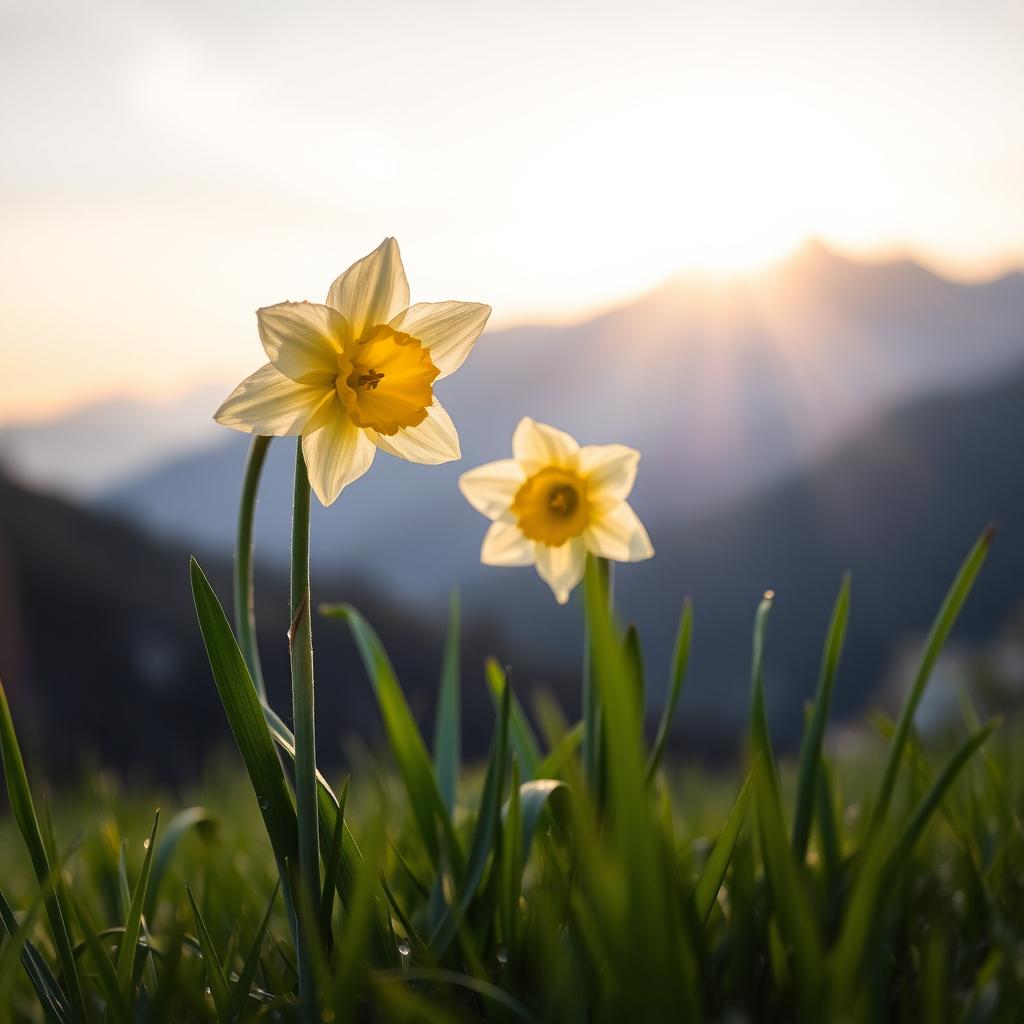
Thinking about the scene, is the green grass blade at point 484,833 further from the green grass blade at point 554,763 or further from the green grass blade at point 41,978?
the green grass blade at point 41,978

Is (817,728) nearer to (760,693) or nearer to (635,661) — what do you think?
(760,693)

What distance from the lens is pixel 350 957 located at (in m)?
0.65

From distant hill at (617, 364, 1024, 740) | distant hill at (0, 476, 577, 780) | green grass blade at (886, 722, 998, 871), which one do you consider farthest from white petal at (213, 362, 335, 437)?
distant hill at (617, 364, 1024, 740)

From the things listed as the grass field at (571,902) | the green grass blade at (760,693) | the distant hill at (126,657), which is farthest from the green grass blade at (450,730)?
the distant hill at (126,657)

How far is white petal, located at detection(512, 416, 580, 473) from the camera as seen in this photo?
4.33 ft

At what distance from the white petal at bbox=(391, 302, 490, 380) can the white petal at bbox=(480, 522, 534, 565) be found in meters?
0.40

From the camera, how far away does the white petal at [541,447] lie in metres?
1.32

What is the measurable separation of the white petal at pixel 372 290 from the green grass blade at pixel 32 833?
0.46 metres

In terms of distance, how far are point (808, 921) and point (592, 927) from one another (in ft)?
0.50

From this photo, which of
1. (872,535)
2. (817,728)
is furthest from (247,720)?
(872,535)

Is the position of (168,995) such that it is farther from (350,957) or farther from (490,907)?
(490,907)

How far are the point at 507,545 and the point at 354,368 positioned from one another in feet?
1.59

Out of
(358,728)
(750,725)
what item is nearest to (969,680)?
(358,728)

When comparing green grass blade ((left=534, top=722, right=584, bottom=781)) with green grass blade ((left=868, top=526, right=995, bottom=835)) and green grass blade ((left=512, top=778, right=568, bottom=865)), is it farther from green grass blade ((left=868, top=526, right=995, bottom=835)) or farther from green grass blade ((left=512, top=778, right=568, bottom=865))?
green grass blade ((left=868, top=526, right=995, bottom=835))
